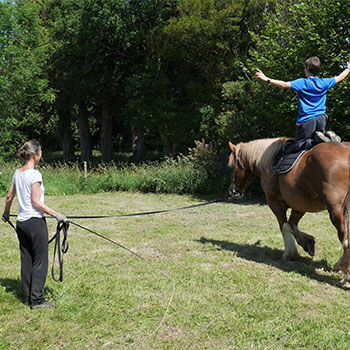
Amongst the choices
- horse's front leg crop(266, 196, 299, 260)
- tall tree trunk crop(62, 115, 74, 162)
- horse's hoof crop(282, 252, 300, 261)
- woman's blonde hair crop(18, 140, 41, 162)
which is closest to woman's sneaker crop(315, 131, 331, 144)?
horse's front leg crop(266, 196, 299, 260)

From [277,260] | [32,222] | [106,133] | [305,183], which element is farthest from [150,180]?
[106,133]

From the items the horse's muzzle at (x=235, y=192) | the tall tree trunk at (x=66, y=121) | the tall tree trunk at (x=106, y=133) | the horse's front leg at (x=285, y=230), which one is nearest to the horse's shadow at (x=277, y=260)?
the horse's front leg at (x=285, y=230)

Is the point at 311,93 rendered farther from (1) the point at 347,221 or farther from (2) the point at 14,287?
(2) the point at 14,287

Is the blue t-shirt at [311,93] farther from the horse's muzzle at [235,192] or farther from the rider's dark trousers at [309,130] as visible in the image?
the horse's muzzle at [235,192]

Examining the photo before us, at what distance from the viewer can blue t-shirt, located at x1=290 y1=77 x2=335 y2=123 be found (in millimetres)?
5121

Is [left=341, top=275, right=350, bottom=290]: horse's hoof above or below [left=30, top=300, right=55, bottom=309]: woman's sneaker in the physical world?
below

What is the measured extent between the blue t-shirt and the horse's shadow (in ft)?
7.32

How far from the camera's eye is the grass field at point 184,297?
3547mm

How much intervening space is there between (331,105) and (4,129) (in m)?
15.8

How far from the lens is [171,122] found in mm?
23156

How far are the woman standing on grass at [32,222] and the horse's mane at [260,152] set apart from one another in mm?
3437

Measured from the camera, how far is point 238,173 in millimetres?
6672

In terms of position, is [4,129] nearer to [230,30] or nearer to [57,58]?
[57,58]

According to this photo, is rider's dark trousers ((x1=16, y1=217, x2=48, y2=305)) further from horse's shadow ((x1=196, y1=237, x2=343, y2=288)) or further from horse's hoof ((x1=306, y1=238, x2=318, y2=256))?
horse's hoof ((x1=306, y1=238, x2=318, y2=256))
